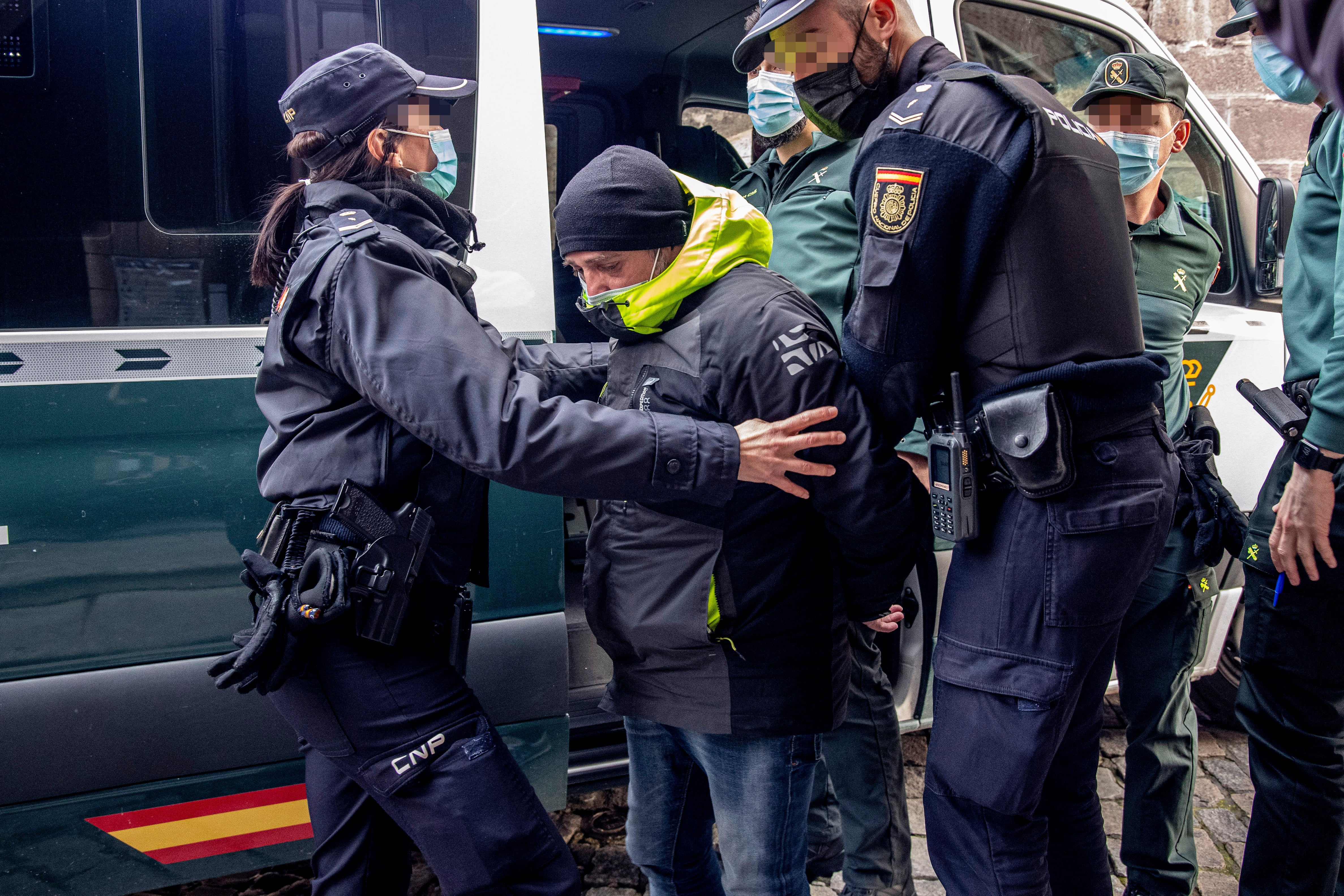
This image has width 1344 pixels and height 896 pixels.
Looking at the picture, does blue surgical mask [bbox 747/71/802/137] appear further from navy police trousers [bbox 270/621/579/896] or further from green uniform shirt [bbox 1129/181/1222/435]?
A: navy police trousers [bbox 270/621/579/896]

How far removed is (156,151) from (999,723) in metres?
1.92

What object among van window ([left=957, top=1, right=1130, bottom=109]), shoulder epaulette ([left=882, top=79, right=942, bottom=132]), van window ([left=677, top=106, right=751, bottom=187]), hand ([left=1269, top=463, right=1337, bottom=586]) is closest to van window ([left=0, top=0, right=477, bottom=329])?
shoulder epaulette ([left=882, top=79, right=942, bottom=132])

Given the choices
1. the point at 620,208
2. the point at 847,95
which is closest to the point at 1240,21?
the point at 847,95

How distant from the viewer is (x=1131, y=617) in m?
2.36

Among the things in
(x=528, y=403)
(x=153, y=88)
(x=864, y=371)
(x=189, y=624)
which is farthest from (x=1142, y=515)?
(x=153, y=88)

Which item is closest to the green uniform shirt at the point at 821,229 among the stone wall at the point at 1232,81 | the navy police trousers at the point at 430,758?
the navy police trousers at the point at 430,758

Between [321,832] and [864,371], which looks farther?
[321,832]

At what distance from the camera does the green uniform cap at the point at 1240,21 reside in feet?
6.45

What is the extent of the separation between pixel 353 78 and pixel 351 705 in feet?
3.52

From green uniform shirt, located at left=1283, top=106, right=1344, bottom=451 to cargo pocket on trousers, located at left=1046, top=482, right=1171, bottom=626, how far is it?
74 centimetres

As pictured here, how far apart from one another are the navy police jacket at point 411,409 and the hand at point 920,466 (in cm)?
42

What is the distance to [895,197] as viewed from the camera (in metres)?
1.42

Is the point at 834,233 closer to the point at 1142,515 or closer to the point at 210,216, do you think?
the point at 1142,515

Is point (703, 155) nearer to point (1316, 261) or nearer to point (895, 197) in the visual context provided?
point (1316, 261)
